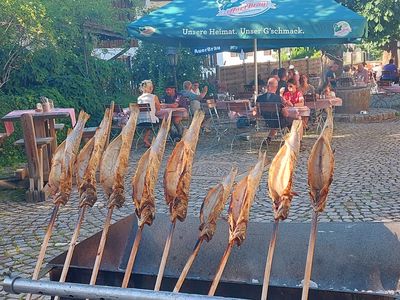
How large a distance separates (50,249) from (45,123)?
161 inches

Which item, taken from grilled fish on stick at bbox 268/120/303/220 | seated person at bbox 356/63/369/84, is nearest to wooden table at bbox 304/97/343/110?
seated person at bbox 356/63/369/84

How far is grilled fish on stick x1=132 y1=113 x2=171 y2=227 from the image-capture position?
285cm

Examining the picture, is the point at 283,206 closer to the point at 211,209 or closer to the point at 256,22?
the point at 211,209

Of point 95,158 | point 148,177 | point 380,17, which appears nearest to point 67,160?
point 95,158

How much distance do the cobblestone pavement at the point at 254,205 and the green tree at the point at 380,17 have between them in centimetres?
928

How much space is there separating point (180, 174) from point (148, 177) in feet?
0.55

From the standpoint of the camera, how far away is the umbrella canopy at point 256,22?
1061 centimetres

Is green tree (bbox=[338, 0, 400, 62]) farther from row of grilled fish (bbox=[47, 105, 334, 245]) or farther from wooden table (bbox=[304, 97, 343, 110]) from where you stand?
row of grilled fish (bbox=[47, 105, 334, 245])

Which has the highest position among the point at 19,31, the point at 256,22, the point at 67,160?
the point at 19,31

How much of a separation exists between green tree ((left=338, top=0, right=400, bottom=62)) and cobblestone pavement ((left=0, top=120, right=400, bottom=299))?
9.28 m

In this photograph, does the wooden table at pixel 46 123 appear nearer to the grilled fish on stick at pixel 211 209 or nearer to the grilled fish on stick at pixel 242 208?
the grilled fish on stick at pixel 211 209

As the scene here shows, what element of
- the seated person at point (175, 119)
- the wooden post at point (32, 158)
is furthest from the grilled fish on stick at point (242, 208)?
the seated person at point (175, 119)

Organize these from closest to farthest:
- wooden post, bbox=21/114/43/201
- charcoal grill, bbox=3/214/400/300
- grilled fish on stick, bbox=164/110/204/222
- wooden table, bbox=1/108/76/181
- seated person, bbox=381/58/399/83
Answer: grilled fish on stick, bbox=164/110/204/222, charcoal grill, bbox=3/214/400/300, wooden post, bbox=21/114/43/201, wooden table, bbox=1/108/76/181, seated person, bbox=381/58/399/83

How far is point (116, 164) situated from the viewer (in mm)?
2961
